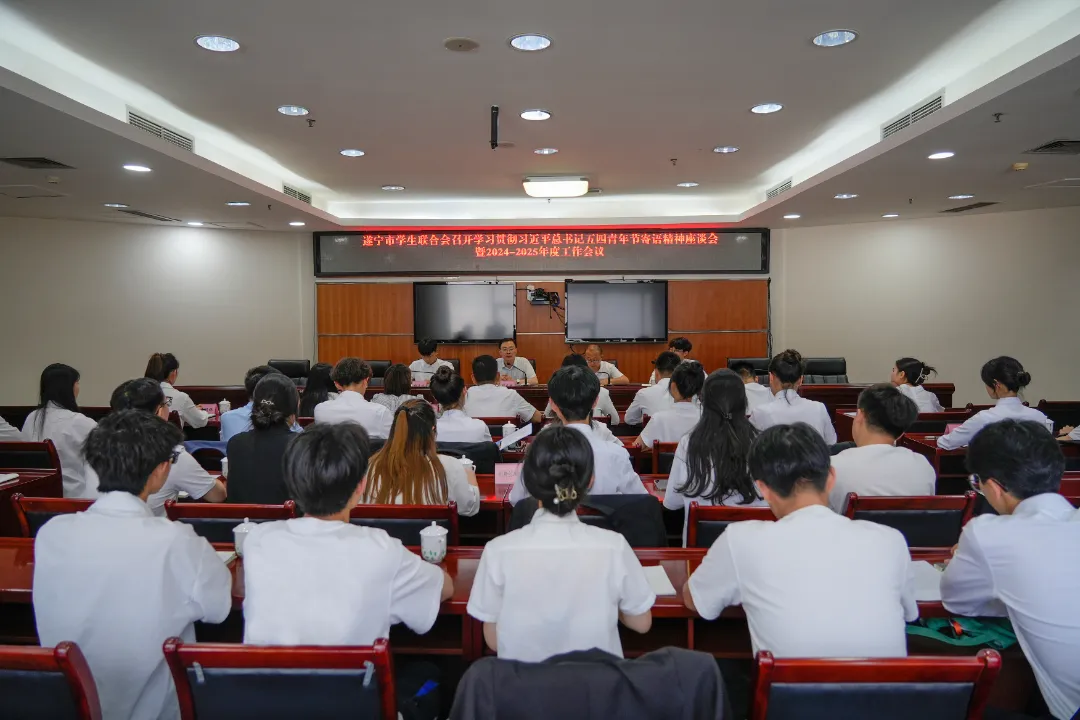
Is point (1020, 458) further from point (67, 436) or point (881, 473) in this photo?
point (67, 436)

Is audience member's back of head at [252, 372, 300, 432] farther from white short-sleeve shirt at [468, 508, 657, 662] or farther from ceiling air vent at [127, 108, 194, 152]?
ceiling air vent at [127, 108, 194, 152]

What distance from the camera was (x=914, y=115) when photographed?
15.6ft

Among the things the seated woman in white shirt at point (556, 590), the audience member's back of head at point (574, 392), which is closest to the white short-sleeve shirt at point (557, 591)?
the seated woman in white shirt at point (556, 590)

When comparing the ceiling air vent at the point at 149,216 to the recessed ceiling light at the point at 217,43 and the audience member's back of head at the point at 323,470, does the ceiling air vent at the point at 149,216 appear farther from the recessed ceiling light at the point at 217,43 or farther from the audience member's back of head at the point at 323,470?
the audience member's back of head at the point at 323,470

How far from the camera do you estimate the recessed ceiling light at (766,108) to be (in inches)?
197

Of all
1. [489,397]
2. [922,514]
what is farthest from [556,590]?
[489,397]

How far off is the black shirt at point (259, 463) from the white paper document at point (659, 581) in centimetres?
164

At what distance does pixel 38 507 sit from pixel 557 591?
6.37 ft

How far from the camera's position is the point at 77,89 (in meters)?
4.41

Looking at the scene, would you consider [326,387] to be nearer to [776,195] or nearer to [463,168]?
[463,168]

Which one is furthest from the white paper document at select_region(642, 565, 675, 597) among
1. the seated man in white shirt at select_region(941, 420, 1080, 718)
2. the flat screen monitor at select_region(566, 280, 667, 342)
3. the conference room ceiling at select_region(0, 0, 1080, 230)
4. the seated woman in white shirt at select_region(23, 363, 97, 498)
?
the flat screen monitor at select_region(566, 280, 667, 342)

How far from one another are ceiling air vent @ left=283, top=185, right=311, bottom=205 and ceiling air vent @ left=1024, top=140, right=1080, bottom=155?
6.49 metres

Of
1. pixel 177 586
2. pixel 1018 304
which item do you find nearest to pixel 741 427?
pixel 177 586

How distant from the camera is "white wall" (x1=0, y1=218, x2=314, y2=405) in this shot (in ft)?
26.8
